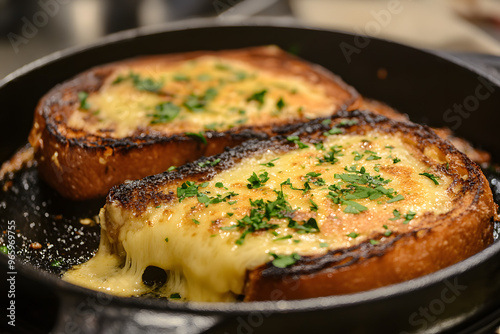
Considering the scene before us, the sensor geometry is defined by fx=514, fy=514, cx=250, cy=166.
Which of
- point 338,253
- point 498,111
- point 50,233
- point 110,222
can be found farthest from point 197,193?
point 498,111

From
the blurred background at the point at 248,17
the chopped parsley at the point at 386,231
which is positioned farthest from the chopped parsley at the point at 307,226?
the blurred background at the point at 248,17

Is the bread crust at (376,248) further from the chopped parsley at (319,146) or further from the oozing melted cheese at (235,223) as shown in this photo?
the chopped parsley at (319,146)

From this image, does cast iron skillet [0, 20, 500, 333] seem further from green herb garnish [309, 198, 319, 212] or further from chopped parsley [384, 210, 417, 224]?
green herb garnish [309, 198, 319, 212]

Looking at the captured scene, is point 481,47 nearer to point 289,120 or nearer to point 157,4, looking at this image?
point 289,120

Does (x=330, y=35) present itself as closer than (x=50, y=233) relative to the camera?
No

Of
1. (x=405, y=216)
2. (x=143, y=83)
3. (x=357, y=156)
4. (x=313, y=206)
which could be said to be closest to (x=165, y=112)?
(x=143, y=83)

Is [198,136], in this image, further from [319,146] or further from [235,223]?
[235,223]
